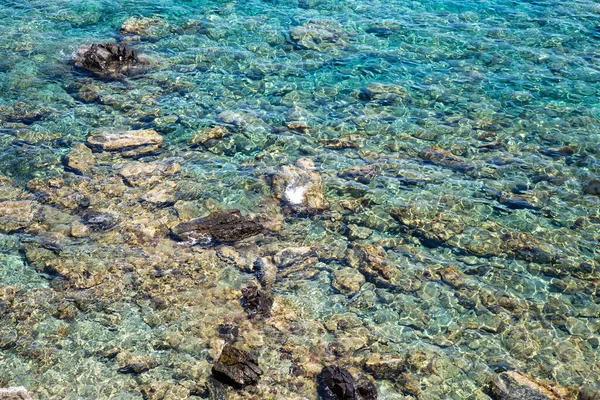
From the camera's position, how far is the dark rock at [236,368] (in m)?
9.76


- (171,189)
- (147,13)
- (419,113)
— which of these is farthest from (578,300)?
(147,13)

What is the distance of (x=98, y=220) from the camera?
13219 mm

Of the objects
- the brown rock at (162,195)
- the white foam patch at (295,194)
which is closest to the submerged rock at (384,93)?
the white foam patch at (295,194)

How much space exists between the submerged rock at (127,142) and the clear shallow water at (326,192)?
1.44 ft

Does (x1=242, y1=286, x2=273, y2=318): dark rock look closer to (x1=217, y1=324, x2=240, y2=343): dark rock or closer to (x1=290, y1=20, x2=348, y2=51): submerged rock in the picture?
(x1=217, y1=324, x2=240, y2=343): dark rock

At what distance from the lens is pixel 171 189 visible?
567 inches

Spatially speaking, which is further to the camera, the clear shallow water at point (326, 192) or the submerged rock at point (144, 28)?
the submerged rock at point (144, 28)

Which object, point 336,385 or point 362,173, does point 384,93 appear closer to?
point 362,173

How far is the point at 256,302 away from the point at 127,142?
6.85m

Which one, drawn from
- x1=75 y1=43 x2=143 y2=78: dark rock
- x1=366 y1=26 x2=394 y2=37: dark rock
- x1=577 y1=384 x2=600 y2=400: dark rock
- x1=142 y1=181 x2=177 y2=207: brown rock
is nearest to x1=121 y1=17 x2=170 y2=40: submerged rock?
x1=75 y1=43 x2=143 y2=78: dark rock

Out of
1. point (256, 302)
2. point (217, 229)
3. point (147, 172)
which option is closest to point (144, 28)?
point (147, 172)

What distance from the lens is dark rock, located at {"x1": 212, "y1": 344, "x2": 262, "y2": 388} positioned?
976 centimetres

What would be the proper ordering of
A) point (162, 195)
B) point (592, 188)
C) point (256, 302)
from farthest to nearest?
point (592, 188)
point (162, 195)
point (256, 302)

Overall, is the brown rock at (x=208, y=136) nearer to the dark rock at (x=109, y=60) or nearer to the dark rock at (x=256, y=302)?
the dark rock at (x=109, y=60)
